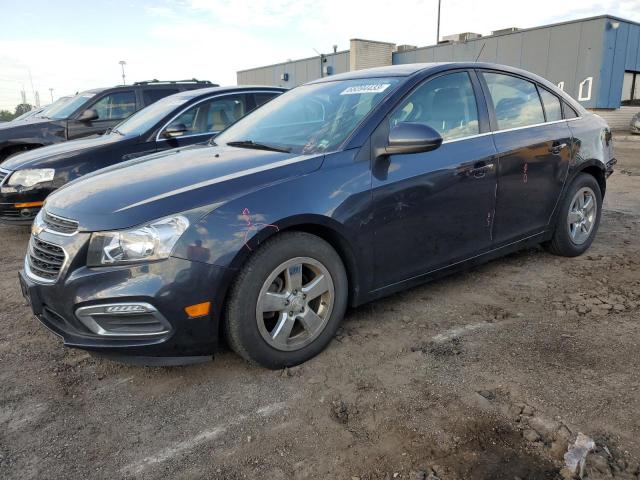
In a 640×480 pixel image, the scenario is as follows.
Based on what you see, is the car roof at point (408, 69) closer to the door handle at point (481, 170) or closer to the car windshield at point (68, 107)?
the door handle at point (481, 170)

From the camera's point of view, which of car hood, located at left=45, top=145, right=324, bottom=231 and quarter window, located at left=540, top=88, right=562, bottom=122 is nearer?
car hood, located at left=45, top=145, right=324, bottom=231

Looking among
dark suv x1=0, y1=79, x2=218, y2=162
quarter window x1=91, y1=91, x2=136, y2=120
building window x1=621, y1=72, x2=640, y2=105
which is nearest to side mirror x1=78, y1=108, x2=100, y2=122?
dark suv x1=0, y1=79, x2=218, y2=162

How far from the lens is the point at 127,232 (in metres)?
2.41

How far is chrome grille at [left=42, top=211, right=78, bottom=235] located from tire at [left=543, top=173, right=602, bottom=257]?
3758 mm

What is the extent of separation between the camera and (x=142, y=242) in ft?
7.90

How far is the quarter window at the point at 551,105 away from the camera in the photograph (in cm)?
424

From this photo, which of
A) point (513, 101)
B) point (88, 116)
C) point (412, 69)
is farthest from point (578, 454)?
point (88, 116)

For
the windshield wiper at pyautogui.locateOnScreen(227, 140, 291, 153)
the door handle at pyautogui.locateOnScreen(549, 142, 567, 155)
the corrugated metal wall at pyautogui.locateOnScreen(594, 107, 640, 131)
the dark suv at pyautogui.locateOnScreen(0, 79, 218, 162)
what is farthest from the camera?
the corrugated metal wall at pyautogui.locateOnScreen(594, 107, 640, 131)

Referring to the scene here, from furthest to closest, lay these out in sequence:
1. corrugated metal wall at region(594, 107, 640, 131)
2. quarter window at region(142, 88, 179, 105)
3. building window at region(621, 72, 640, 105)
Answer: building window at region(621, 72, 640, 105)
corrugated metal wall at region(594, 107, 640, 131)
quarter window at region(142, 88, 179, 105)

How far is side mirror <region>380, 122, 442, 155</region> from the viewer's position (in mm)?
2930

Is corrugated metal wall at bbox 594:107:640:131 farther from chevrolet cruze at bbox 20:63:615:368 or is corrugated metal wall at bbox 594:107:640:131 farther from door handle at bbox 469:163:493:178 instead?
door handle at bbox 469:163:493:178

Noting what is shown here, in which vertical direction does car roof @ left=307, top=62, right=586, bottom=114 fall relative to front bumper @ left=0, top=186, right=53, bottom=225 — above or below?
above

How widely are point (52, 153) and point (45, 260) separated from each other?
332cm

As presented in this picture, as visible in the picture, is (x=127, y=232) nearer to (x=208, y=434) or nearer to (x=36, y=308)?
(x=36, y=308)
